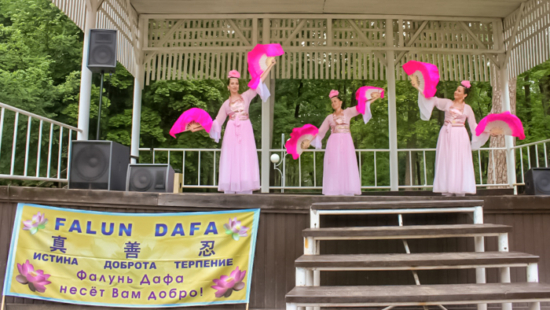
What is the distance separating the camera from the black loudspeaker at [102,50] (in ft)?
13.5

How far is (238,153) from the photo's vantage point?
4.20 m

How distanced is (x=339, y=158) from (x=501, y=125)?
69.7 inches

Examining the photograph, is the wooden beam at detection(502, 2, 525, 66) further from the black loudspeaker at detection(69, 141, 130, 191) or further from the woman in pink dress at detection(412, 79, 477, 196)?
the black loudspeaker at detection(69, 141, 130, 191)

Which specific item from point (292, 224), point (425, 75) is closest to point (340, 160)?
point (425, 75)

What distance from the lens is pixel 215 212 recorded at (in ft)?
10.7

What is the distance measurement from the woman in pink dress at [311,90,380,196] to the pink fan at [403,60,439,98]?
0.85 metres

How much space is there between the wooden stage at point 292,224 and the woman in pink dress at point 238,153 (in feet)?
2.80

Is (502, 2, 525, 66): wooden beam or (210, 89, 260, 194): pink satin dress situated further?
(502, 2, 525, 66): wooden beam

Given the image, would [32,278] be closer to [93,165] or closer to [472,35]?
[93,165]

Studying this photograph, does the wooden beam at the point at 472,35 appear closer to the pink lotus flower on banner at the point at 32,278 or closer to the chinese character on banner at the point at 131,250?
the chinese character on banner at the point at 131,250

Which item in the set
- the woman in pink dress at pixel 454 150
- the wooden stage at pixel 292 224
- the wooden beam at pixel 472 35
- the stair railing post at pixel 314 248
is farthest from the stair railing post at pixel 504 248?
the wooden beam at pixel 472 35

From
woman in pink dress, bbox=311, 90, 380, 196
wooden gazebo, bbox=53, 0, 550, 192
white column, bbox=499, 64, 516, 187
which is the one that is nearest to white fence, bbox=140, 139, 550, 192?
white column, bbox=499, 64, 516, 187

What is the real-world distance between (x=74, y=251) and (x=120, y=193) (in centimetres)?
56

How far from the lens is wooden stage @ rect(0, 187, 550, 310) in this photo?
3260 mm
